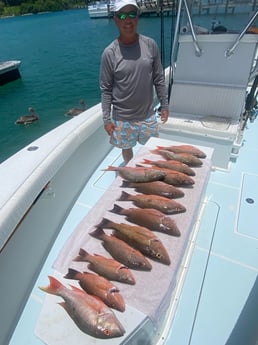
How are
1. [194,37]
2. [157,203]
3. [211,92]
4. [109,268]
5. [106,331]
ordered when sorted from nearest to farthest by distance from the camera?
1. [106,331]
2. [109,268]
3. [157,203]
4. [194,37]
5. [211,92]

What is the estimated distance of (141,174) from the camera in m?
1.97

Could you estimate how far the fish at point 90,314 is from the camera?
112 centimetres

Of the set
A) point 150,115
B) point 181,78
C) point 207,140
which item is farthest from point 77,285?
point 181,78

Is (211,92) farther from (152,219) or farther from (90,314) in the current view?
(90,314)

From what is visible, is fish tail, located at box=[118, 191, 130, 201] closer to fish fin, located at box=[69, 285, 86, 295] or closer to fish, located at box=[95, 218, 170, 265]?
fish, located at box=[95, 218, 170, 265]

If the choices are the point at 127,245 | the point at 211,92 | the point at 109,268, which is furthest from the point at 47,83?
the point at 109,268

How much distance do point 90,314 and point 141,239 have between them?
49 centimetres

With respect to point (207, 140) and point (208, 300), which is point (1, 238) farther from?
point (207, 140)

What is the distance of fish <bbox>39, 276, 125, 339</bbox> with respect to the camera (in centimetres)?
112

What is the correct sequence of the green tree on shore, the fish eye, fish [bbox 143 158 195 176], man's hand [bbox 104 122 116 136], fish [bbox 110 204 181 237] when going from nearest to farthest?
1. the fish eye
2. fish [bbox 110 204 181 237]
3. fish [bbox 143 158 195 176]
4. man's hand [bbox 104 122 116 136]
5. the green tree on shore

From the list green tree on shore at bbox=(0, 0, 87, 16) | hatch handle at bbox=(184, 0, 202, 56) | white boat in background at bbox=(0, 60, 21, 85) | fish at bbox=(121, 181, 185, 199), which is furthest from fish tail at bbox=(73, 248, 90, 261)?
green tree on shore at bbox=(0, 0, 87, 16)

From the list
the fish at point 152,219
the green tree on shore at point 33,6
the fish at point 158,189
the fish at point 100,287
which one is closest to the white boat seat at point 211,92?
the fish at point 158,189

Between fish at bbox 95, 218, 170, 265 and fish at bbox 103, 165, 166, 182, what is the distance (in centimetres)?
47

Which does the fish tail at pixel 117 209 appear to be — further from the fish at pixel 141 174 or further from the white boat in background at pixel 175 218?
the fish at pixel 141 174
